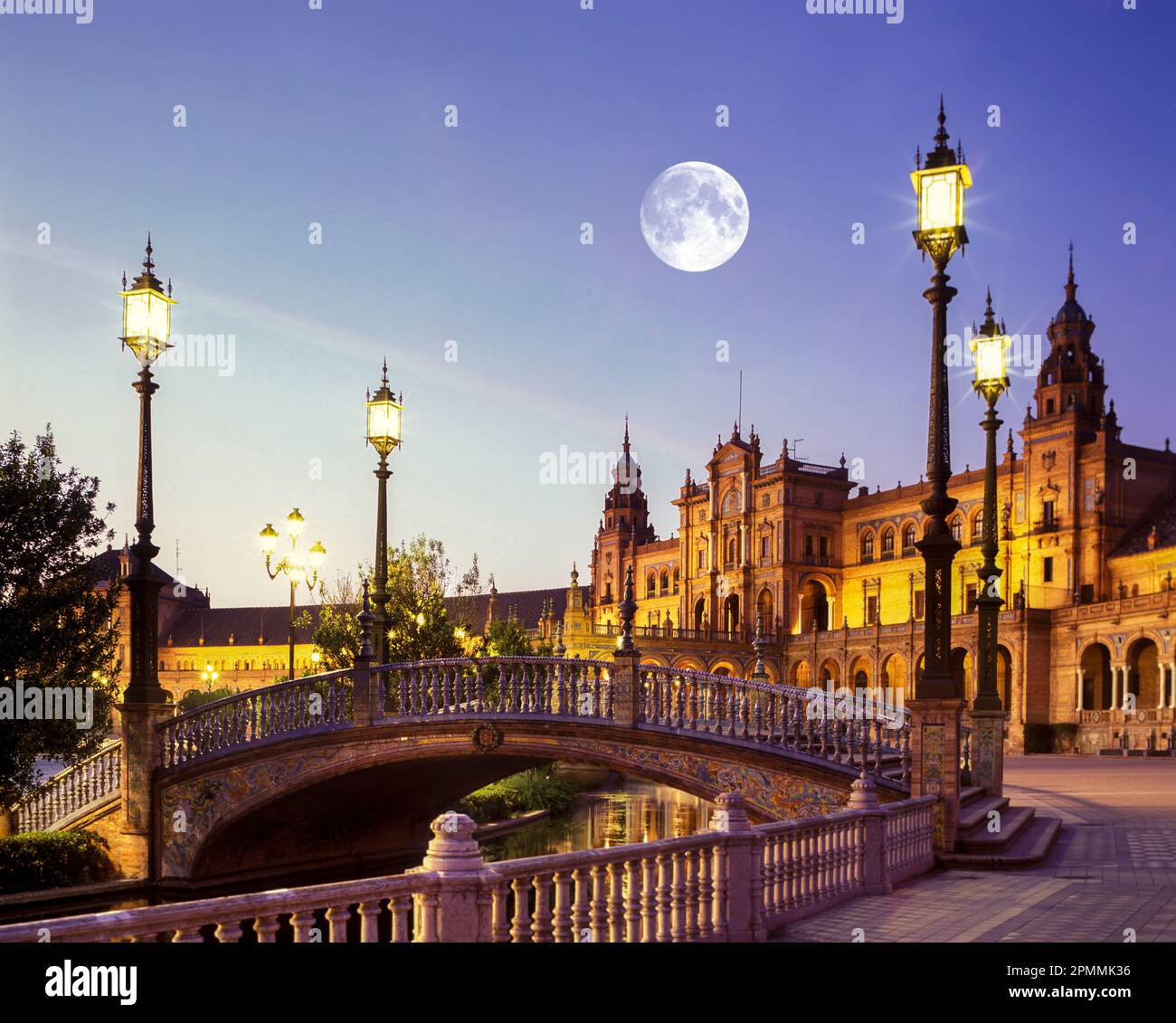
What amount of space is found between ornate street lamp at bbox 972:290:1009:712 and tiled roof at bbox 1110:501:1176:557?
147ft

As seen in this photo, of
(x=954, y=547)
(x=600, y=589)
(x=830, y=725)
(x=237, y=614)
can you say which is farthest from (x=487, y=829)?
(x=237, y=614)

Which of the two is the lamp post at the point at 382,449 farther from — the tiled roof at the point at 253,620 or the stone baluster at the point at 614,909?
the tiled roof at the point at 253,620

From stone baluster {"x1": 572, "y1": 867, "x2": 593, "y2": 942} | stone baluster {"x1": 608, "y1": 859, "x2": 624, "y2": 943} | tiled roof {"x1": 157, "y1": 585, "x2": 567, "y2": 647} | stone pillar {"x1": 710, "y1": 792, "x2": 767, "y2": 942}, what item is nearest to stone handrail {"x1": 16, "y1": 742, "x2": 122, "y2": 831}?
stone pillar {"x1": 710, "y1": 792, "x2": 767, "y2": 942}

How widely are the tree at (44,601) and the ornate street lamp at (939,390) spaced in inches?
446

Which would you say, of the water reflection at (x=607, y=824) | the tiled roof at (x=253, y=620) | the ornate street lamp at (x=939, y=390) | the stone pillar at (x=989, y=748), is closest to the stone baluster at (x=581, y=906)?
the ornate street lamp at (x=939, y=390)

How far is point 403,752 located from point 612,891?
10.5m

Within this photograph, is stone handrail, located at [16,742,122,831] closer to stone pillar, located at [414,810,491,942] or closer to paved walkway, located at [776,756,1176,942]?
paved walkway, located at [776,756,1176,942]

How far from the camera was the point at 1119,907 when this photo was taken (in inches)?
397

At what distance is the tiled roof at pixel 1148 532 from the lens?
58938mm

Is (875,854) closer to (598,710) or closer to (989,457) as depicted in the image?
(598,710)

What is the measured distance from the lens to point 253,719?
19.0 m

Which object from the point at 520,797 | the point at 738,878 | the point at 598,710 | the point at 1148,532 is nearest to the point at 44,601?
the point at 598,710

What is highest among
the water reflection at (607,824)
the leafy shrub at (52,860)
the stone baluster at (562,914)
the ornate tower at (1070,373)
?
the ornate tower at (1070,373)

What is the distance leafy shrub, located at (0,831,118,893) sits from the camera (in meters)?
16.9
